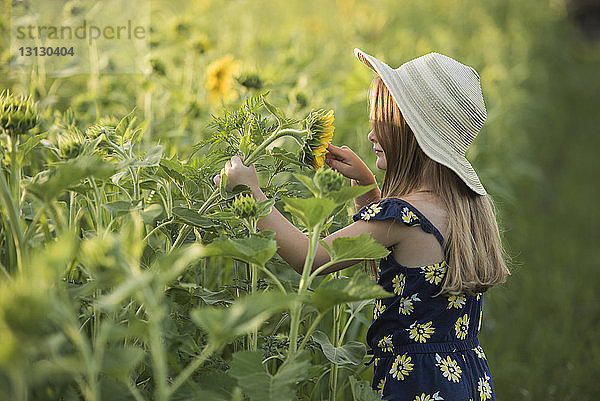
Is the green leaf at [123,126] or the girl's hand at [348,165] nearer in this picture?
the green leaf at [123,126]

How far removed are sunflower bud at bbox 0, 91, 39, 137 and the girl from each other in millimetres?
377

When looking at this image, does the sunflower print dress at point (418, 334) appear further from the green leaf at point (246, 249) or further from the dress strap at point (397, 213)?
the green leaf at point (246, 249)

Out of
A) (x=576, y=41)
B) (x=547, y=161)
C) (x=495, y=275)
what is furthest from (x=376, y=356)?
(x=576, y=41)

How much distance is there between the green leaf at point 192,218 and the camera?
953mm

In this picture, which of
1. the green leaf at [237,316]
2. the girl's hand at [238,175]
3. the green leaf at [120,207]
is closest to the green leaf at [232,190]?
the girl's hand at [238,175]

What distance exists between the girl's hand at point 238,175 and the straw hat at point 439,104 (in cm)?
29

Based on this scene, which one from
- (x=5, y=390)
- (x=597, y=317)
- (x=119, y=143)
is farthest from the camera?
(x=597, y=317)

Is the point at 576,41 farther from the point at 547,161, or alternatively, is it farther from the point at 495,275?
the point at 495,275

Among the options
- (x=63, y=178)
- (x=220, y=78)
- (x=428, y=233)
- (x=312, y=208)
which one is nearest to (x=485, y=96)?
(x=220, y=78)

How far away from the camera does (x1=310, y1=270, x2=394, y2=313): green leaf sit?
798mm

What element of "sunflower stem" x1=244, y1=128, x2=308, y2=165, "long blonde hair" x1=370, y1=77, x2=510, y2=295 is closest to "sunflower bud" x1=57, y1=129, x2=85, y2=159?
"sunflower stem" x1=244, y1=128, x2=308, y2=165

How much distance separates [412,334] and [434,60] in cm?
47

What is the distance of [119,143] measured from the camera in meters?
1.03

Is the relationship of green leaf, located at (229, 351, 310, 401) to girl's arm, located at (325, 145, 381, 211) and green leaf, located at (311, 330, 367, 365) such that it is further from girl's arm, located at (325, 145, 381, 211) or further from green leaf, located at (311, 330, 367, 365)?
girl's arm, located at (325, 145, 381, 211)
